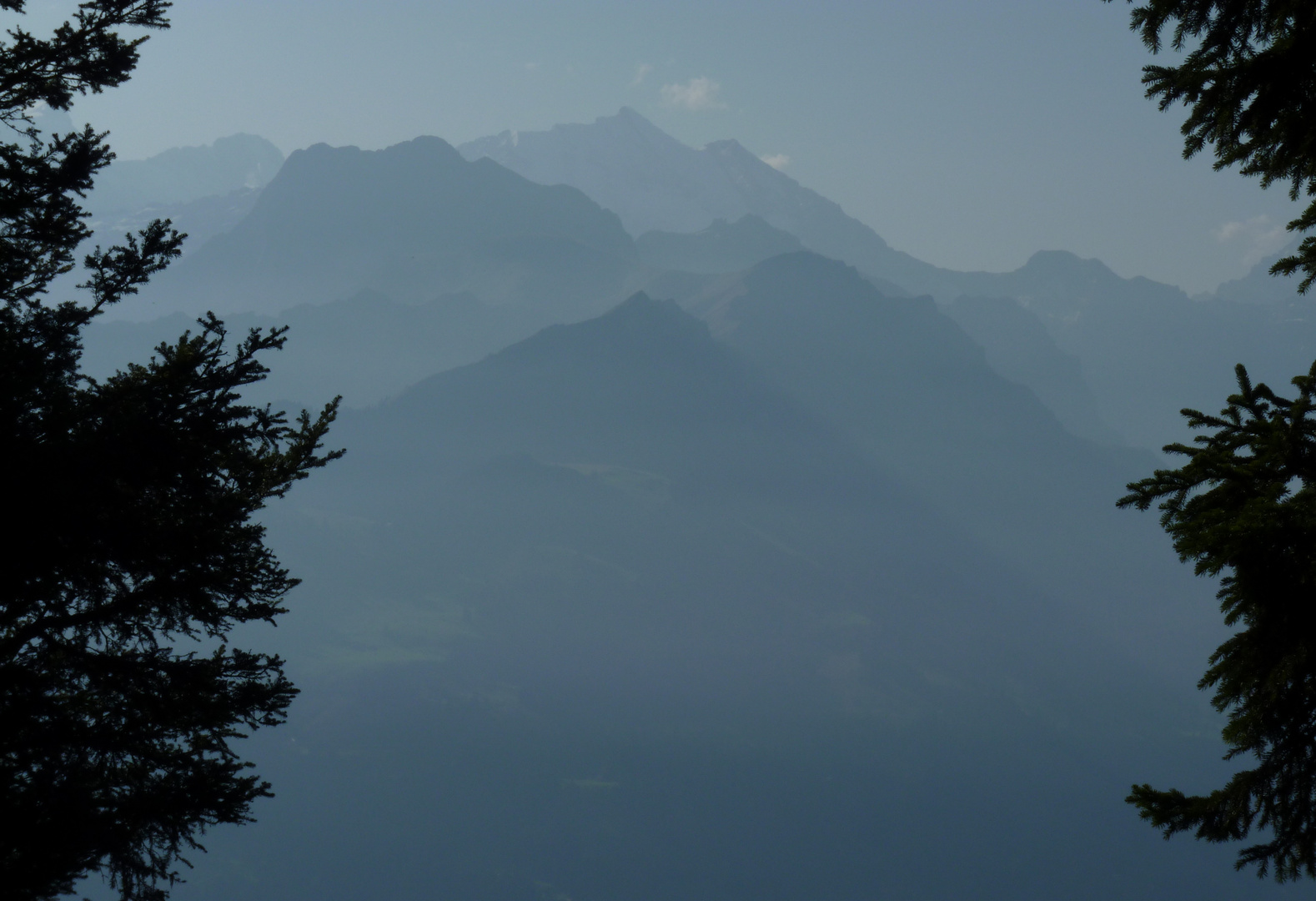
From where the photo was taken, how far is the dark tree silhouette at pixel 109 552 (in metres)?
7.58

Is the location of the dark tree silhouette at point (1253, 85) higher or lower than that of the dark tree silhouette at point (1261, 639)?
higher

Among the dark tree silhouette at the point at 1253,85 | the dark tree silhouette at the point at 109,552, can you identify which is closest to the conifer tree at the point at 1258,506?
the dark tree silhouette at the point at 1253,85

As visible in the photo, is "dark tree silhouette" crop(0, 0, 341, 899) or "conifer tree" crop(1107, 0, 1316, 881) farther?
"dark tree silhouette" crop(0, 0, 341, 899)

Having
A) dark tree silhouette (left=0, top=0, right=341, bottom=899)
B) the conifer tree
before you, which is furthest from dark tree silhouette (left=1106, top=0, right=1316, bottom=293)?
dark tree silhouette (left=0, top=0, right=341, bottom=899)

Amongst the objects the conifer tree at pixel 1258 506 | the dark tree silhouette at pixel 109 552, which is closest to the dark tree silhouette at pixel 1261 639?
the conifer tree at pixel 1258 506

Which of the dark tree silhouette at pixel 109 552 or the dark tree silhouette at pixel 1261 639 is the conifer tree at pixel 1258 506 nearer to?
the dark tree silhouette at pixel 1261 639

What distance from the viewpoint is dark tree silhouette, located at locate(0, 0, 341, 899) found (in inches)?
298

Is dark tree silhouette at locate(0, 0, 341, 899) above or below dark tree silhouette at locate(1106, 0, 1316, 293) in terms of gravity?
below

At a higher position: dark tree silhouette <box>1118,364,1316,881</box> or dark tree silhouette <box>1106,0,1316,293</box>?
dark tree silhouette <box>1106,0,1316,293</box>

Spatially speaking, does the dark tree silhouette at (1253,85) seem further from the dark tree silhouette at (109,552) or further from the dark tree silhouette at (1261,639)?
the dark tree silhouette at (109,552)

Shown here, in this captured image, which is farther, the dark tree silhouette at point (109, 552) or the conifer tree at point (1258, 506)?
the dark tree silhouette at point (109, 552)

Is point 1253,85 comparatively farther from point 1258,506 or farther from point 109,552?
point 109,552

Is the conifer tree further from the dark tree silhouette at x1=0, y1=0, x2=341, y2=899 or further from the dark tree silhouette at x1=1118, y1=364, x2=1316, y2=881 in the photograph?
the dark tree silhouette at x1=0, y1=0, x2=341, y2=899

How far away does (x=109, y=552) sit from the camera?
834cm
